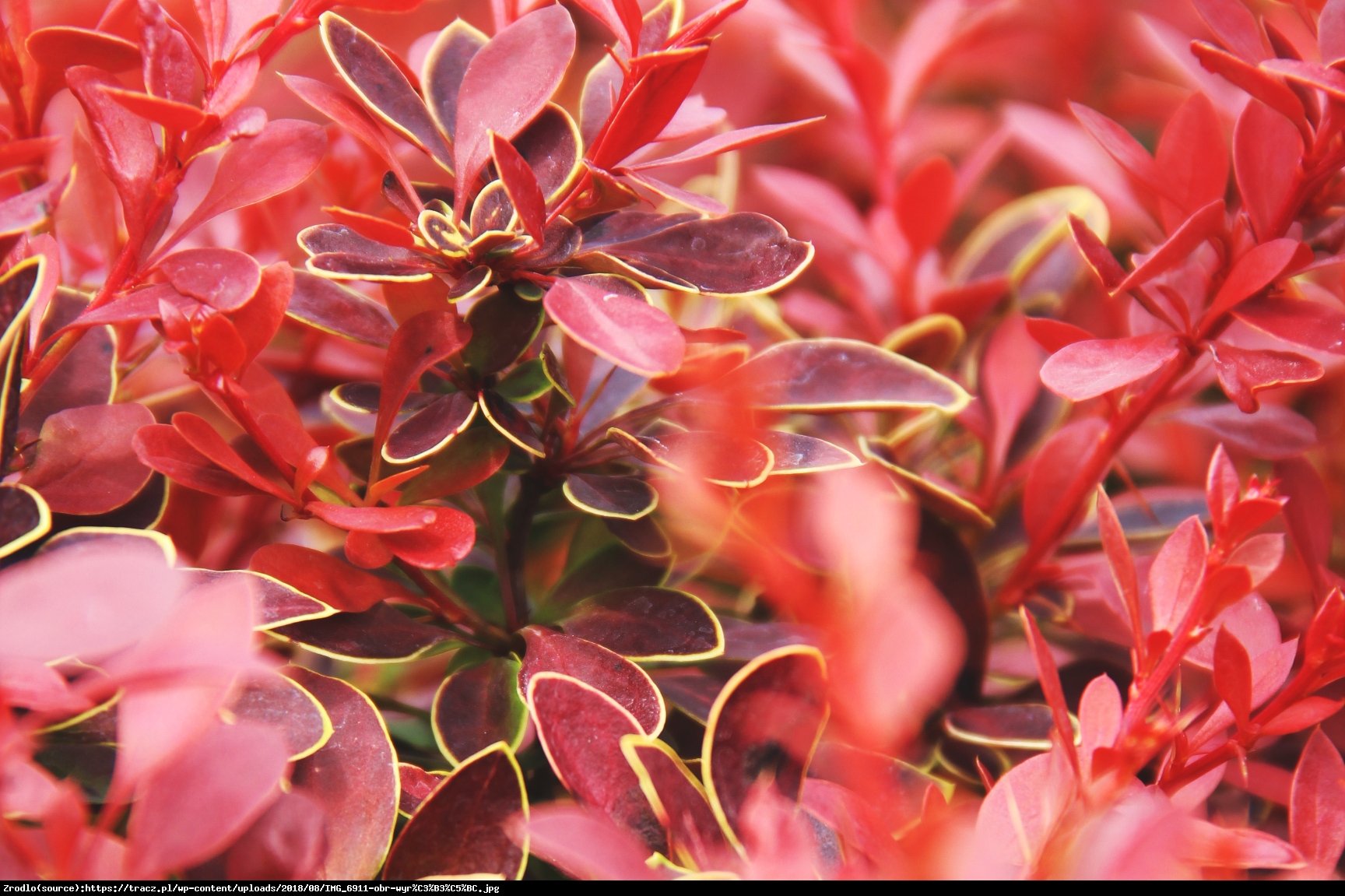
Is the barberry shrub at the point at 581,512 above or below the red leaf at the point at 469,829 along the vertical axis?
above

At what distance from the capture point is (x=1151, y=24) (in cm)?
62

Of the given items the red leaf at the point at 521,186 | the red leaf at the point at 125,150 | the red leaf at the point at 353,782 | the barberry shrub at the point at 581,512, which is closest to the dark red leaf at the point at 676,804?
the barberry shrub at the point at 581,512

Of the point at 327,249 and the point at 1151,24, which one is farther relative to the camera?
the point at 1151,24

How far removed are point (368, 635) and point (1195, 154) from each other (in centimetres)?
45

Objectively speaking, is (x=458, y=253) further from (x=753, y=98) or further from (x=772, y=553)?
(x=753, y=98)

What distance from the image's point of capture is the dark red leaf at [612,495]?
446mm

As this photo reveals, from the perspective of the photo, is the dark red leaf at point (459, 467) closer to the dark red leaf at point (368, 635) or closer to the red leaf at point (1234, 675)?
the dark red leaf at point (368, 635)

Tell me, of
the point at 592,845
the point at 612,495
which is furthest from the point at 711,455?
the point at 592,845

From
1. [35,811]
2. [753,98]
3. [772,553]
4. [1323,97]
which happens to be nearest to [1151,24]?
[1323,97]

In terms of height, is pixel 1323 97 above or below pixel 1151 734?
above

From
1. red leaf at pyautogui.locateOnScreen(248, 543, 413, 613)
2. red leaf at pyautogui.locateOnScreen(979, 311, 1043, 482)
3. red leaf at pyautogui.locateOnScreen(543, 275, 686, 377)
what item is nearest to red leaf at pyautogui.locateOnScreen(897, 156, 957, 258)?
red leaf at pyautogui.locateOnScreen(979, 311, 1043, 482)

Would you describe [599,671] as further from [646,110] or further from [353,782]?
[646,110]

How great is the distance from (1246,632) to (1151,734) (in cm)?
14
